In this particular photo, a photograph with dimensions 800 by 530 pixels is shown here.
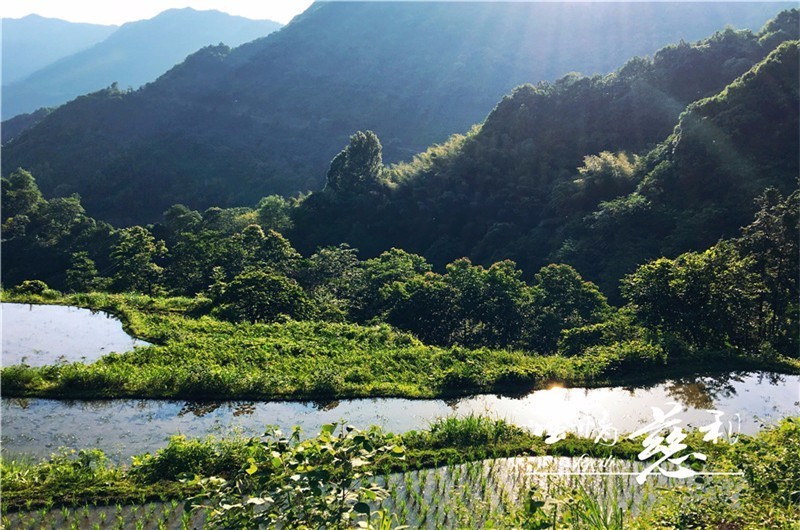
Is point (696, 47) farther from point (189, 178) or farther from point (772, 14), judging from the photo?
point (772, 14)

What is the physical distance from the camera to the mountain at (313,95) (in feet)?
201

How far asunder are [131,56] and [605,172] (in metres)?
182

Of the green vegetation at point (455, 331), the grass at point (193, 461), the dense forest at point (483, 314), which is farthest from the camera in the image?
the green vegetation at point (455, 331)

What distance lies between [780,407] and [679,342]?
2.52 metres

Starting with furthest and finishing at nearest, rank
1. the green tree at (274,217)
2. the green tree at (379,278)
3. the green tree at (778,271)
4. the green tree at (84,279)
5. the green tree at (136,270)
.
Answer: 1. the green tree at (274,217)
2. the green tree at (84,279)
3. the green tree at (136,270)
4. the green tree at (379,278)
5. the green tree at (778,271)

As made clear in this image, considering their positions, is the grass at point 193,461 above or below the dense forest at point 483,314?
below

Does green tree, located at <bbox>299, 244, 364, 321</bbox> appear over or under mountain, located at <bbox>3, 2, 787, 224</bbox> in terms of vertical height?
under

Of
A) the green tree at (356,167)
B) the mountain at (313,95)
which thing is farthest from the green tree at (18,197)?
the green tree at (356,167)

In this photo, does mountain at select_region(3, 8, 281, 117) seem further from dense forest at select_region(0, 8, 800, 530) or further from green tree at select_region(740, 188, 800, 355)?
green tree at select_region(740, 188, 800, 355)

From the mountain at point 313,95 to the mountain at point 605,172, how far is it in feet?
100

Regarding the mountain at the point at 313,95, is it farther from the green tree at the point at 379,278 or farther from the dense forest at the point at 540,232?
the green tree at the point at 379,278

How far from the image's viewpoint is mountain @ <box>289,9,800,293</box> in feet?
73.9

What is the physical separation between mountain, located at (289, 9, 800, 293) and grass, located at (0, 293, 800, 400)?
1153 centimetres

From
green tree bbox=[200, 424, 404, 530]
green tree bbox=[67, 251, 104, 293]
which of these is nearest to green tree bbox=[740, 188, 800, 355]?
green tree bbox=[200, 424, 404, 530]
